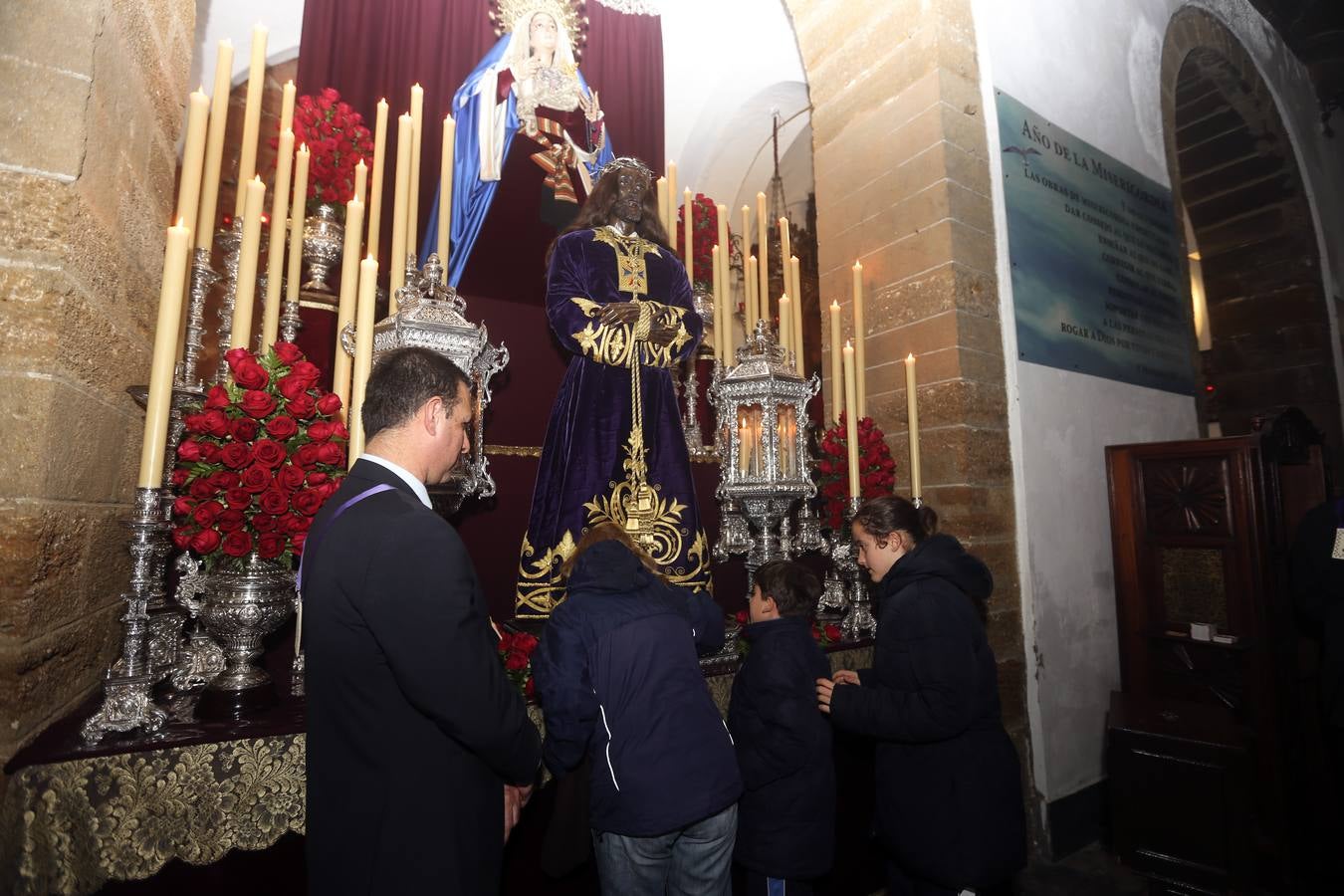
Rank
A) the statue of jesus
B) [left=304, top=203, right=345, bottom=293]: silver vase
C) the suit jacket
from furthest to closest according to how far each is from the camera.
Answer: [left=304, top=203, right=345, bottom=293]: silver vase
the statue of jesus
the suit jacket

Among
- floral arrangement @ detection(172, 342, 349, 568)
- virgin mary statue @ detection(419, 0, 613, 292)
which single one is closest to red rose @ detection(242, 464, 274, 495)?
floral arrangement @ detection(172, 342, 349, 568)

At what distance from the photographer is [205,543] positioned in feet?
5.83

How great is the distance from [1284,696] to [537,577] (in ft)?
13.5

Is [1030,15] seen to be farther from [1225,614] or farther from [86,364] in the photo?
[86,364]

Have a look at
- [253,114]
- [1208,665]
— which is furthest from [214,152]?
[1208,665]

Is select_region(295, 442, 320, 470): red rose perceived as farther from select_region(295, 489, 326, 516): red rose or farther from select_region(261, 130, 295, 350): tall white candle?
select_region(261, 130, 295, 350): tall white candle

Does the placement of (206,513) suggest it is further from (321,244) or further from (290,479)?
(321,244)

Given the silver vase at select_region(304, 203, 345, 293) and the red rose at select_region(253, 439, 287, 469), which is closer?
the red rose at select_region(253, 439, 287, 469)

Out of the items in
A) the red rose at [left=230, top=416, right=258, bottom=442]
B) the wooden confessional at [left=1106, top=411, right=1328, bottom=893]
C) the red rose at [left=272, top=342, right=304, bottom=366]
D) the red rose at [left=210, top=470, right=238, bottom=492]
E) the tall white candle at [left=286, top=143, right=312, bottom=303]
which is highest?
the tall white candle at [left=286, top=143, right=312, bottom=303]

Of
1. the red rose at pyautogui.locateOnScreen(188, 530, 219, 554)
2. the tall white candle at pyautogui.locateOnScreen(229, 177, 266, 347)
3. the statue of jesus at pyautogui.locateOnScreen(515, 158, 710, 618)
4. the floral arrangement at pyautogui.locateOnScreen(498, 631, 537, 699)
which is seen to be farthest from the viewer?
the statue of jesus at pyautogui.locateOnScreen(515, 158, 710, 618)

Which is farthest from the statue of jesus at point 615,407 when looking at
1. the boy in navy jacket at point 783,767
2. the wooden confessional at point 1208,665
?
the wooden confessional at point 1208,665

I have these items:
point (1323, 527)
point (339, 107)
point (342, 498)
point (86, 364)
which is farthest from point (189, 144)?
point (1323, 527)

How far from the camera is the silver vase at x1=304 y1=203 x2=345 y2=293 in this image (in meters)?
2.97

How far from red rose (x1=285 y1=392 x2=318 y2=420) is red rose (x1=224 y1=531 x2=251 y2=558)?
37 centimetres
